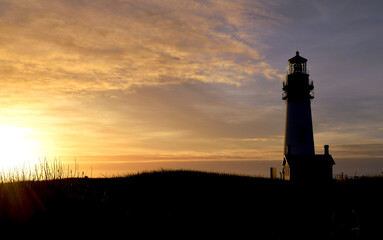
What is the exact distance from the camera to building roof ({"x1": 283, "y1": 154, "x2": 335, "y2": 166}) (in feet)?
111

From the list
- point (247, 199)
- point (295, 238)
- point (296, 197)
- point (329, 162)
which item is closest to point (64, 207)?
point (295, 238)

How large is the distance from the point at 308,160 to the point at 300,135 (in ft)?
8.25

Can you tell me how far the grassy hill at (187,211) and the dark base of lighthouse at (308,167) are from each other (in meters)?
15.2

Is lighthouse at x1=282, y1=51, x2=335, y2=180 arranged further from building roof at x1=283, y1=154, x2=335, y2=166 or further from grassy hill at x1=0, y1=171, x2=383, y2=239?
grassy hill at x1=0, y1=171, x2=383, y2=239

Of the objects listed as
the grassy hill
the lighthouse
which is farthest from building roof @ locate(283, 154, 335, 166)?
the grassy hill

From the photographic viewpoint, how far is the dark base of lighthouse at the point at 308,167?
33750 millimetres

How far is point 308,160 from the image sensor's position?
34188 mm

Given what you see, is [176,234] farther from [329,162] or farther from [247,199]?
[329,162]

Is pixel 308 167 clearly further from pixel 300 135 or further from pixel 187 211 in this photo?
pixel 187 211

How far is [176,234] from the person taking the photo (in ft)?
30.1

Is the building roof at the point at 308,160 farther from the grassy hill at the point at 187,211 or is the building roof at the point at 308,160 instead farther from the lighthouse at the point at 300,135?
the grassy hill at the point at 187,211

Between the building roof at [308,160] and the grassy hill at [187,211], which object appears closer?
the grassy hill at [187,211]

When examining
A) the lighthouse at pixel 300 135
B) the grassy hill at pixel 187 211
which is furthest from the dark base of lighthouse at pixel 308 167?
the grassy hill at pixel 187 211

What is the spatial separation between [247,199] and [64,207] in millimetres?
8000
